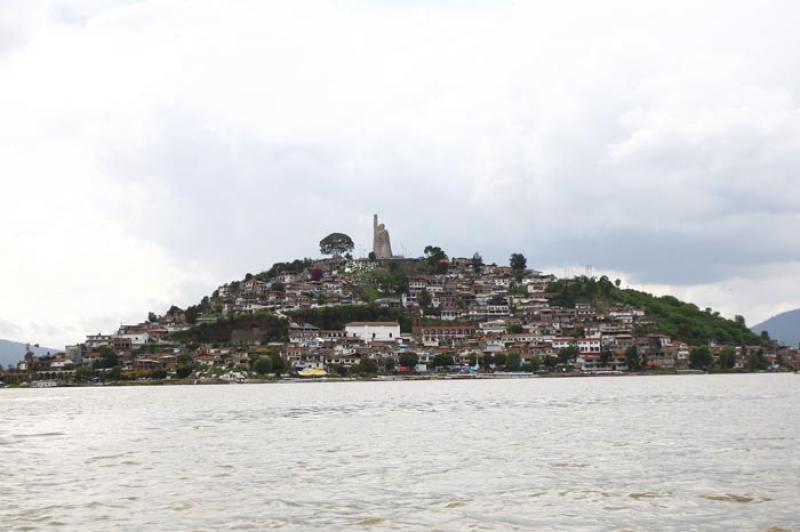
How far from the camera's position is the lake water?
59.7 ft

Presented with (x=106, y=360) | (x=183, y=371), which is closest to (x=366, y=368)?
(x=183, y=371)

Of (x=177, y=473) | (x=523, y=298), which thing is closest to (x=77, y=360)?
(x=523, y=298)

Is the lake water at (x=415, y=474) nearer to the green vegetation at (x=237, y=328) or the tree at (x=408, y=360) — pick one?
the tree at (x=408, y=360)

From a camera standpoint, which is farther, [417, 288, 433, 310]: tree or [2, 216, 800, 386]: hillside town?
[417, 288, 433, 310]: tree

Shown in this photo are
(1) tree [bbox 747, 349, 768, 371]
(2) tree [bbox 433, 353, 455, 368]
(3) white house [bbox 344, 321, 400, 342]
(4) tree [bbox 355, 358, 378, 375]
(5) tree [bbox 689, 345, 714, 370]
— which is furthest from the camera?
(3) white house [bbox 344, 321, 400, 342]

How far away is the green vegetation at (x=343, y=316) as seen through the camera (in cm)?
16875

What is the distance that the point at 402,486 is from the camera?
73.9 ft

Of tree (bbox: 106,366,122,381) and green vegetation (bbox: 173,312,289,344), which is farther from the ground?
green vegetation (bbox: 173,312,289,344)

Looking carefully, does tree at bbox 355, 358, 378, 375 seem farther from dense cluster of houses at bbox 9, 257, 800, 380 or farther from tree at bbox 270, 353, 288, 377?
tree at bbox 270, 353, 288, 377

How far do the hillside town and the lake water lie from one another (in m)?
96.3

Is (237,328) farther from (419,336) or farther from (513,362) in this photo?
(513,362)

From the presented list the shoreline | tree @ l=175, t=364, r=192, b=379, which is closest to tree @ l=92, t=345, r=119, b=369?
the shoreline

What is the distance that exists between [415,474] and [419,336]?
137033 millimetres

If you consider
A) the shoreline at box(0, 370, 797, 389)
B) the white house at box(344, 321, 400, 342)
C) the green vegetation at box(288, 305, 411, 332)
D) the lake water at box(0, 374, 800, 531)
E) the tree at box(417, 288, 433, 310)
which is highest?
the tree at box(417, 288, 433, 310)
